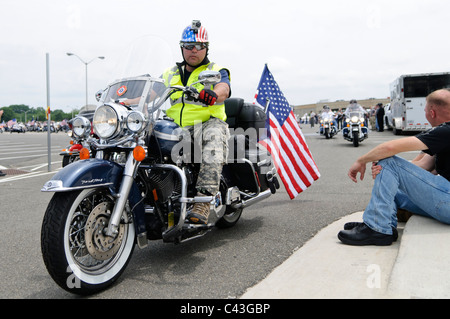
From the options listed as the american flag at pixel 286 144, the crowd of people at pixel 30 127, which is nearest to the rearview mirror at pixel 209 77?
the american flag at pixel 286 144

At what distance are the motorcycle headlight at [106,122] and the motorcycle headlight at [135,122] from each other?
92mm

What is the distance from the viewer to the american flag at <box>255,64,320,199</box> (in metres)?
5.79

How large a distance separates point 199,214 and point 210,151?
58cm

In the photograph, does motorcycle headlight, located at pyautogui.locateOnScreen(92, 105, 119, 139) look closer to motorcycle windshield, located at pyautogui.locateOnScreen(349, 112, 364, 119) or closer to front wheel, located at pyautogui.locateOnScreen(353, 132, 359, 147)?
front wheel, located at pyautogui.locateOnScreen(353, 132, 359, 147)

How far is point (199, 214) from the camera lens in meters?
3.56

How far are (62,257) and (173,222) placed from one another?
3.22 feet

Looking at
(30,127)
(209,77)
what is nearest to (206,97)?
(209,77)

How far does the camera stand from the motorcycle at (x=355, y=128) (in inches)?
632

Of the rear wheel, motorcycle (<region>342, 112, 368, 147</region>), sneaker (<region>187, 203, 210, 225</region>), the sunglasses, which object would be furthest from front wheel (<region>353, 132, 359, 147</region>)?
sneaker (<region>187, 203, 210, 225</region>)

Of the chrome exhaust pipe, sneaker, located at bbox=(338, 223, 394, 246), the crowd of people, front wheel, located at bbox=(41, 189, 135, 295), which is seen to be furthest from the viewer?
the crowd of people

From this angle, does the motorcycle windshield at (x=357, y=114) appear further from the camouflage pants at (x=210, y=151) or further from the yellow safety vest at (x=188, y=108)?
the camouflage pants at (x=210, y=151)
